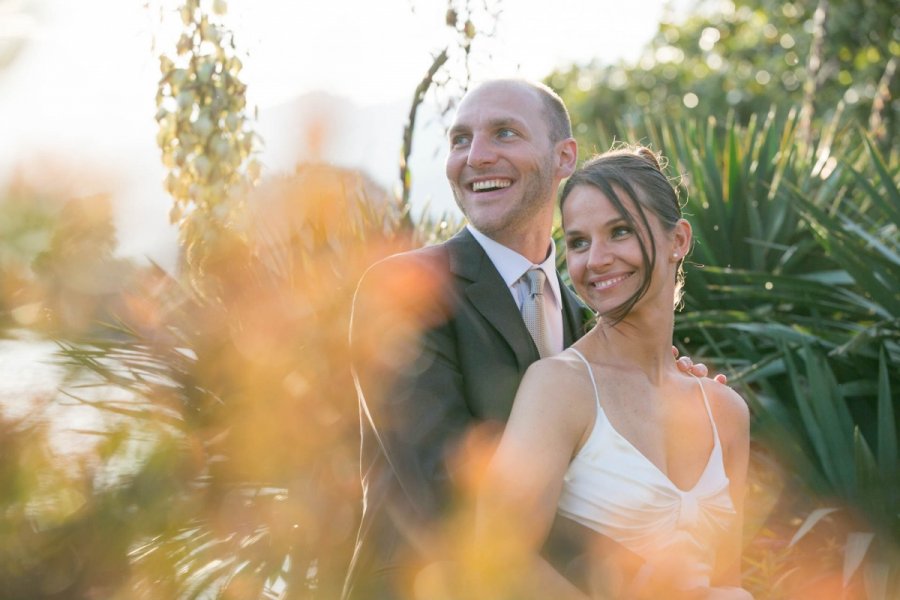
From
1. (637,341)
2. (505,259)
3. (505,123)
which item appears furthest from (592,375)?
(505,123)

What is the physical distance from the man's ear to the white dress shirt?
335 mm

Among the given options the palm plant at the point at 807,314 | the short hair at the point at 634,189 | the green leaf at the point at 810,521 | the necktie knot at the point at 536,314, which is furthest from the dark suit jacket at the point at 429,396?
the green leaf at the point at 810,521

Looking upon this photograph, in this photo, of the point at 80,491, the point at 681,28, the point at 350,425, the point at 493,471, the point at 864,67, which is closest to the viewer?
the point at 80,491

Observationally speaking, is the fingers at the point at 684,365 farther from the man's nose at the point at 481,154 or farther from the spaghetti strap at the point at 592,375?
the man's nose at the point at 481,154

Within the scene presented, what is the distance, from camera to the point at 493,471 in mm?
2521

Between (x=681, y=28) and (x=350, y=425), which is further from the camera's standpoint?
(x=681, y=28)

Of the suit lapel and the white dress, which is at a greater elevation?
the suit lapel

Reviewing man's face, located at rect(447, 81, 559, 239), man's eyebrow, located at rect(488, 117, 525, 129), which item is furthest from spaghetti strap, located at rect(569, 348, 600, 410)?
man's eyebrow, located at rect(488, 117, 525, 129)

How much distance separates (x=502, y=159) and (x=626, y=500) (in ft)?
3.75

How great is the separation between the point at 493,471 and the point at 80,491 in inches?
37.0

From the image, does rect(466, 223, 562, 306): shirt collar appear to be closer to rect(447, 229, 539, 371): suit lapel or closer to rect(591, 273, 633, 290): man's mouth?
rect(447, 229, 539, 371): suit lapel

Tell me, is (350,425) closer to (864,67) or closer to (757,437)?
(757,437)

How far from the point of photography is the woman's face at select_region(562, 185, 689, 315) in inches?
110

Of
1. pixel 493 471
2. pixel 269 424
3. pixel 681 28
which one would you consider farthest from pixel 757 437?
pixel 681 28
